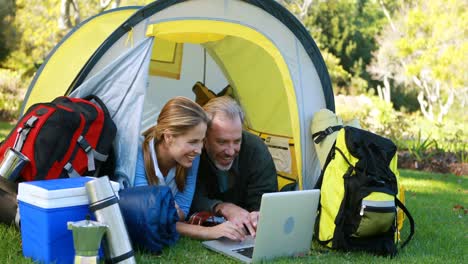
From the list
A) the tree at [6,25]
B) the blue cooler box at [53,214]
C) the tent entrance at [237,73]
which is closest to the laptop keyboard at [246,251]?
the blue cooler box at [53,214]

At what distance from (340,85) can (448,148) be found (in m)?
12.7

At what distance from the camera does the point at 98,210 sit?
2420 millimetres

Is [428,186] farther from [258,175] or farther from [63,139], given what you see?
[63,139]

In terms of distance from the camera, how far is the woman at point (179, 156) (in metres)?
2.96

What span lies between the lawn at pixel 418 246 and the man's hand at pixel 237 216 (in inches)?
10.0

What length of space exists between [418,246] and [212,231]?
1172mm

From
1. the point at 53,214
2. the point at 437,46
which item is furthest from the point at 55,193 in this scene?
the point at 437,46

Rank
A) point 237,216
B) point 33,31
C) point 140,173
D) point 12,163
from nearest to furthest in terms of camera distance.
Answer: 1. point 12,163
2. point 140,173
3. point 237,216
4. point 33,31

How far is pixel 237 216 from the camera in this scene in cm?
320

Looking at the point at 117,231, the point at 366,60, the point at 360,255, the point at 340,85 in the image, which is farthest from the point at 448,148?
the point at 366,60

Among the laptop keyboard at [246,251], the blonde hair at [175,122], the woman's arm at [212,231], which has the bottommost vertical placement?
the laptop keyboard at [246,251]

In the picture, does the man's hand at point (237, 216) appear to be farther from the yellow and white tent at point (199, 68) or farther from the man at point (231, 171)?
the yellow and white tent at point (199, 68)

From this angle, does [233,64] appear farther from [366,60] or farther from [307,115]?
[366,60]

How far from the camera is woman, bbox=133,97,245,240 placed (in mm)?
2963
